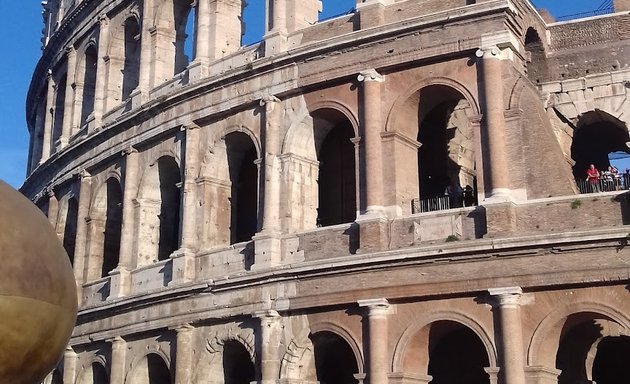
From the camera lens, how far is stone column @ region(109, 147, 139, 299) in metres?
18.4

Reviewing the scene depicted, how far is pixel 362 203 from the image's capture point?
14.9m

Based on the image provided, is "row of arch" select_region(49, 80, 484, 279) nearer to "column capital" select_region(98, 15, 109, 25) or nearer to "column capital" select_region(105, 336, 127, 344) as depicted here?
"column capital" select_region(105, 336, 127, 344)

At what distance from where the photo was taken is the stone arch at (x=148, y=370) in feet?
57.9

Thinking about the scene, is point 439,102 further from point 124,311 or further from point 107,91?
point 107,91

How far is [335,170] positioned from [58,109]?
11418 millimetres

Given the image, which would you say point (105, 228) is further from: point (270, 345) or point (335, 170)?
point (270, 345)

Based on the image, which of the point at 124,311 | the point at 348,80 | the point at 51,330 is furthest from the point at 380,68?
the point at 51,330

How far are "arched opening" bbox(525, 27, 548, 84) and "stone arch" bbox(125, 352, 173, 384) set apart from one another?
9003 mm

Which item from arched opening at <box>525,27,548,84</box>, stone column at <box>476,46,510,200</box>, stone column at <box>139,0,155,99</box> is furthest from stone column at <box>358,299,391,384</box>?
stone column at <box>139,0,155,99</box>

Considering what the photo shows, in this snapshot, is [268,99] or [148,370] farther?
[148,370]

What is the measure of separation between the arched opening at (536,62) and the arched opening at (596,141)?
1.07 metres

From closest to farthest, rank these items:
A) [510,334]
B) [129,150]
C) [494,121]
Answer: [510,334]
[494,121]
[129,150]

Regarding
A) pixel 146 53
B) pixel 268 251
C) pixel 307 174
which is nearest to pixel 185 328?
pixel 268 251

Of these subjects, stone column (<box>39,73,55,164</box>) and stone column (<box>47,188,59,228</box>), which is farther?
stone column (<box>39,73,55,164</box>)
